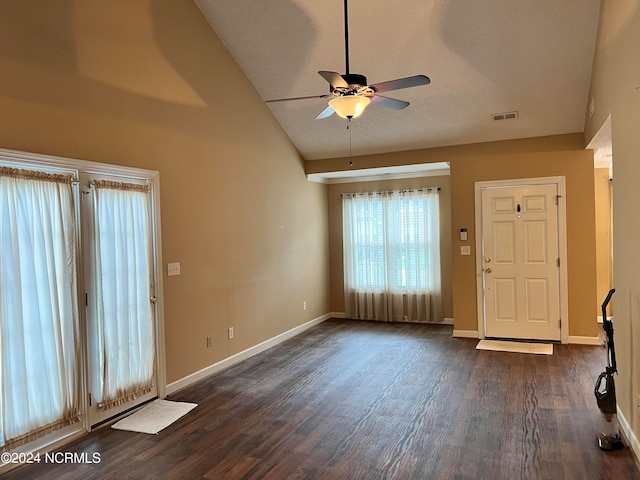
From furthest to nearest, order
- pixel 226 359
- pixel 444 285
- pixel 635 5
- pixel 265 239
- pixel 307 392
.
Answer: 1. pixel 444 285
2. pixel 265 239
3. pixel 226 359
4. pixel 307 392
5. pixel 635 5

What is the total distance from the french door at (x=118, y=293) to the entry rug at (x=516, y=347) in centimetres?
402

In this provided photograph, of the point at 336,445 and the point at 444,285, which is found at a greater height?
the point at 444,285

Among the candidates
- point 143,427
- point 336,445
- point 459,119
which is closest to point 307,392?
point 336,445

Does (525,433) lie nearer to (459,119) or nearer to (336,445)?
(336,445)

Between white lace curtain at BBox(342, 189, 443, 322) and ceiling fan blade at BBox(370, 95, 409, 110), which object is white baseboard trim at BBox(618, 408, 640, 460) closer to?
ceiling fan blade at BBox(370, 95, 409, 110)

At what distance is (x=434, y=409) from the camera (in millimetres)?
3762

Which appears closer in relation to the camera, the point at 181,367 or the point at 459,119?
the point at 181,367

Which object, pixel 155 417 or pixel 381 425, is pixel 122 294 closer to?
pixel 155 417

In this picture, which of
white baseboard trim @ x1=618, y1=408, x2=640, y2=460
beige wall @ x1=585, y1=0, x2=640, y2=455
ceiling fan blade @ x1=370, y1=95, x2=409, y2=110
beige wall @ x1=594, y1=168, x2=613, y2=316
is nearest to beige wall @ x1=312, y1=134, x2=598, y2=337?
beige wall @ x1=594, y1=168, x2=613, y2=316

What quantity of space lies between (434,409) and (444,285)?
363cm

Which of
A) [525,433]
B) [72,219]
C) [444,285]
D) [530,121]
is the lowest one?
[525,433]

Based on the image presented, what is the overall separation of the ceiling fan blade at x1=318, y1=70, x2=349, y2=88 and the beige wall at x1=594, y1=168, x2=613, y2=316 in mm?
5478

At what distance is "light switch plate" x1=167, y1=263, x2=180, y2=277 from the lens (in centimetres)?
431

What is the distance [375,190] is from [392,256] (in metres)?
1.16
